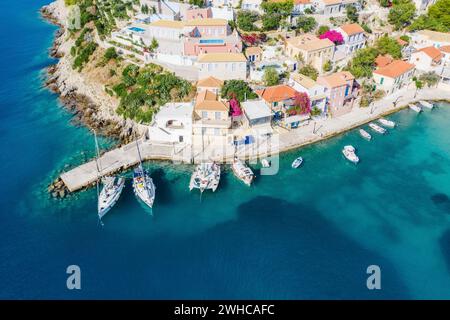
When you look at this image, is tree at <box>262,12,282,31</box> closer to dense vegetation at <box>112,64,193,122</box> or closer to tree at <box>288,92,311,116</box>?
tree at <box>288,92,311,116</box>

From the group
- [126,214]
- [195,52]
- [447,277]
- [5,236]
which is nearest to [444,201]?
[447,277]

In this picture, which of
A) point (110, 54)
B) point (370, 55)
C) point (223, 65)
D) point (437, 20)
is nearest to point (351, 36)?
point (370, 55)

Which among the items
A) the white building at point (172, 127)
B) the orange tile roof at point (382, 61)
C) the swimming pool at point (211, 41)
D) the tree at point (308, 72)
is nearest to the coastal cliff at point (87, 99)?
the white building at point (172, 127)

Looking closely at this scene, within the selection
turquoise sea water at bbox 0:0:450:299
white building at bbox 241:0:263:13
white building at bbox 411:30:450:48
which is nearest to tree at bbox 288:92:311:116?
turquoise sea water at bbox 0:0:450:299

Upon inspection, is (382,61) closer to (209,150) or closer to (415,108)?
(415,108)

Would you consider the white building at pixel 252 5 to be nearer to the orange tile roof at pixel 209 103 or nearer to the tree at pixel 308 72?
the tree at pixel 308 72

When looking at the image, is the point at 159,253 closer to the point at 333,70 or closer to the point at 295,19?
the point at 333,70
